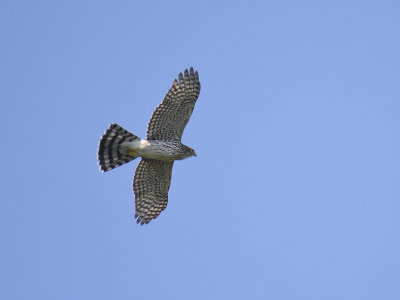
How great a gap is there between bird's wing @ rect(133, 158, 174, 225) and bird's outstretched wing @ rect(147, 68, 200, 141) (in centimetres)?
87

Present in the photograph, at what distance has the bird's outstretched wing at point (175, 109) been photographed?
1706 cm

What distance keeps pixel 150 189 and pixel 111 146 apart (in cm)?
158

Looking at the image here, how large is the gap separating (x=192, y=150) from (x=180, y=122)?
0.75 meters

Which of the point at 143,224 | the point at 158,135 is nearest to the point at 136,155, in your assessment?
the point at 158,135

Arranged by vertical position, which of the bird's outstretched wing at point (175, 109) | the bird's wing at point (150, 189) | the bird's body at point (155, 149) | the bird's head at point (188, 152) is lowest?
the bird's wing at point (150, 189)

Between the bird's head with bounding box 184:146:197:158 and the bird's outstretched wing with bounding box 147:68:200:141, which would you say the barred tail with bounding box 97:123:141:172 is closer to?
the bird's outstretched wing with bounding box 147:68:200:141

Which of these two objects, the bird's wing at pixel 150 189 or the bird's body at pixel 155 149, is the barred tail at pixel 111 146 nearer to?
the bird's body at pixel 155 149

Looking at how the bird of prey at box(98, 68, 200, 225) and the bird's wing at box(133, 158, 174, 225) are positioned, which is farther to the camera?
the bird's wing at box(133, 158, 174, 225)

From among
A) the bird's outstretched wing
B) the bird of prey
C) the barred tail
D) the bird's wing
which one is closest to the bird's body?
the bird of prey

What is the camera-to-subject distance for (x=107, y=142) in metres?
17.0

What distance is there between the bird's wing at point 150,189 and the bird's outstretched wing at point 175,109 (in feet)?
2.85

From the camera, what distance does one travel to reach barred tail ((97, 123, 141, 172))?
17.0 meters

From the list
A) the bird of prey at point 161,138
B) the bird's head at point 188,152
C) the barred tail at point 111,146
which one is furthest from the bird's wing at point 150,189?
the barred tail at point 111,146

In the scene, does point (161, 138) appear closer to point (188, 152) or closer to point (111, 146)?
point (188, 152)
